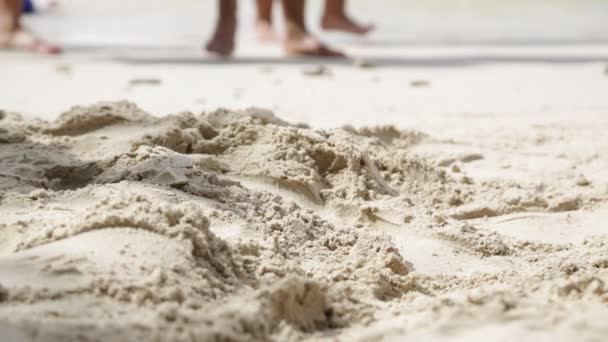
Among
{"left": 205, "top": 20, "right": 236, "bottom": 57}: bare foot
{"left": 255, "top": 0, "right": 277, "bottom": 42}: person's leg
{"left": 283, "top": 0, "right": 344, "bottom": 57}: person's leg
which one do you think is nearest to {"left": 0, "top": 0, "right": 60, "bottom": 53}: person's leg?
{"left": 205, "top": 20, "right": 236, "bottom": 57}: bare foot

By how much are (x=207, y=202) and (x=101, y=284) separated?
24.1 inches

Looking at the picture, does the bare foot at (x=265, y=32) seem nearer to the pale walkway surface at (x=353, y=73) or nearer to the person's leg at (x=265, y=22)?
the person's leg at (x=265, y=22)

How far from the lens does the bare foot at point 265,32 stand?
7441 millimetres

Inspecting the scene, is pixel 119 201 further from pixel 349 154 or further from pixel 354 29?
pixel 354 29

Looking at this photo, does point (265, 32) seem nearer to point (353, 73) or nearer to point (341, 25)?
point (341, 25)

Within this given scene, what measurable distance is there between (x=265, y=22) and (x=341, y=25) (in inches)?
27.8

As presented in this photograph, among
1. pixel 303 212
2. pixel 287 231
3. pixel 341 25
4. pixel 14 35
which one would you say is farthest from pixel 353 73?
pixel 287 231

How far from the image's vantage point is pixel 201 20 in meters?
9.71

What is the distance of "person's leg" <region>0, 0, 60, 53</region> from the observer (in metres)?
6.09

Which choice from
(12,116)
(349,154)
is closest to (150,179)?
(349,154)

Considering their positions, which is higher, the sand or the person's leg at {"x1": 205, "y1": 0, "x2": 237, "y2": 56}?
the sand

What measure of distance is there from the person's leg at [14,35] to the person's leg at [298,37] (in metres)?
1.50

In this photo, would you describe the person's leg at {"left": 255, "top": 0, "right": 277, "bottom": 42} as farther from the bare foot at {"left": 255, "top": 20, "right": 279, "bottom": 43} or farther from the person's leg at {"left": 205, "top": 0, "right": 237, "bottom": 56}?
the person's leg at {"left": 205, "top": 0, "right": 237, "bottom": 56}

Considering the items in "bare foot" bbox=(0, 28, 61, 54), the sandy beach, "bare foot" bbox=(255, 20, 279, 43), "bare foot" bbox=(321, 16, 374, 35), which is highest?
the sandy beach
